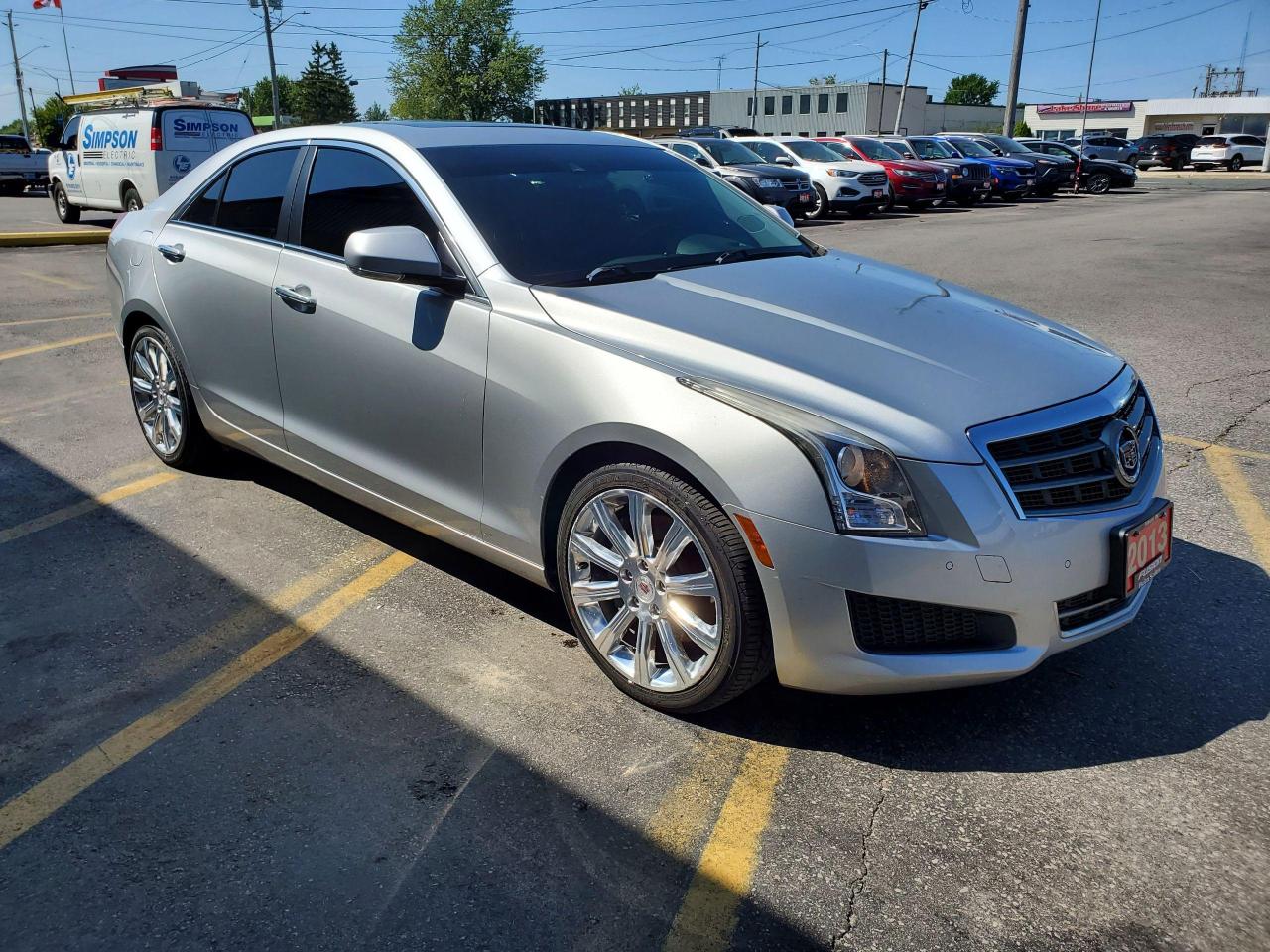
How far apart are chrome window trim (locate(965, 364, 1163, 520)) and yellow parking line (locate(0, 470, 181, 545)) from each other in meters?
3.97

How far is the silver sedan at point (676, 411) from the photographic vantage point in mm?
2619

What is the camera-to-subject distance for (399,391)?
3547 millimetres

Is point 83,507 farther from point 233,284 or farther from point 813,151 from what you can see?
point 813,151

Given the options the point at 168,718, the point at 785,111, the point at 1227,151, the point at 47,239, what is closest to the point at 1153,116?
the point at 785,111

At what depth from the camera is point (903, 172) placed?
23359mm

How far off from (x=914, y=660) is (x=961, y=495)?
0.44 m

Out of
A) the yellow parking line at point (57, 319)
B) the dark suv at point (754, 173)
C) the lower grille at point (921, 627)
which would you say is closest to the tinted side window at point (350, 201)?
the lower grille at point (921, 627)

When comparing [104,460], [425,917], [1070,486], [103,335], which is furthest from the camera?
[103,335]

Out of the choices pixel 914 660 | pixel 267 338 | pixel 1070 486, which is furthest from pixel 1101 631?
pixel 267 338

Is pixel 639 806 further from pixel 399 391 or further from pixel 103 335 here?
pixel 103 335

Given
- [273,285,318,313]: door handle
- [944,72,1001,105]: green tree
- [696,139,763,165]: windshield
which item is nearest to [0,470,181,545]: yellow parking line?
[273,285,318,313]: door handle

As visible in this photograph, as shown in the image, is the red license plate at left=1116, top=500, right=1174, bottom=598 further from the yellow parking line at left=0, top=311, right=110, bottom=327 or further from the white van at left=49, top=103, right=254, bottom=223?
the white van at left=49, top=103, right=254, bottom=223

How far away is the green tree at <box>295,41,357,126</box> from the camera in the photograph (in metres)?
94.6

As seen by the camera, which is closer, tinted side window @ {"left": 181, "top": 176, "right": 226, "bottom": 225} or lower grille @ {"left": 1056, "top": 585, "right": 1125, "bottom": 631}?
lower grille @ {"left": 1056, "top": 585, "right": 1125, "bottom": 631}
